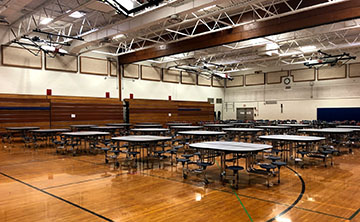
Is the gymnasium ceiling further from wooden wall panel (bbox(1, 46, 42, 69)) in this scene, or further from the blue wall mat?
the blue wall mat

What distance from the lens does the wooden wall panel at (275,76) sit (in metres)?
25.5

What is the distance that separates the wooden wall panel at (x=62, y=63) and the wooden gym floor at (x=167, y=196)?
10920 mm

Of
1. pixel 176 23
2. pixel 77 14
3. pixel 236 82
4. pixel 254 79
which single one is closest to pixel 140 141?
pixel 176 23

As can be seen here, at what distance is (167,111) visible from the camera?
23.5 metres

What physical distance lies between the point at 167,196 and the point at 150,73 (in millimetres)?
18665

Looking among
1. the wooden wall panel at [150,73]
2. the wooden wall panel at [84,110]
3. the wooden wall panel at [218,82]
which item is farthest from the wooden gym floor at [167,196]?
the wooden wall panel at [218,82]

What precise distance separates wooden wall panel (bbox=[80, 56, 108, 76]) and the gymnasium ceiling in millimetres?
986

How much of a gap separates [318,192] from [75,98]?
16061 millimetres

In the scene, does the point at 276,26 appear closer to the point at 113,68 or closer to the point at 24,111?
the point at 113,68

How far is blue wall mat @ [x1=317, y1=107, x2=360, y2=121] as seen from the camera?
2114cm

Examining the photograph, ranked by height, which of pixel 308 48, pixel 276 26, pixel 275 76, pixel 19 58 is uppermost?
pixel 308 48

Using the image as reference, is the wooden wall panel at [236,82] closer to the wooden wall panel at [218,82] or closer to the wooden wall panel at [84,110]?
the wooden wall panel at [218,82]

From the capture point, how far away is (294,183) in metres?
6.12

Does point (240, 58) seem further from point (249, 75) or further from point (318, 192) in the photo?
point (318, 192)
